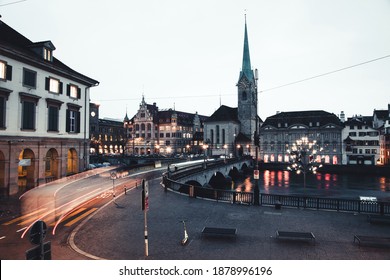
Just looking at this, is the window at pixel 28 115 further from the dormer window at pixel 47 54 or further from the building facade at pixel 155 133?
the building facade at pixel 155 133

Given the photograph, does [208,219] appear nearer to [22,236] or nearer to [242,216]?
[242,216]

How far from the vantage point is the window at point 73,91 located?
32.7m

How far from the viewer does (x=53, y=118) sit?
30109 millimetres

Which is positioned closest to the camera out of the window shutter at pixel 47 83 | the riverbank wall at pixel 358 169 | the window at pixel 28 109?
the window at pixel 28 109

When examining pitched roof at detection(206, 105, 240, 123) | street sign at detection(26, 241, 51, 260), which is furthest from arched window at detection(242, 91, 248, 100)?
street sign at detection(26, 241, 51, 260)

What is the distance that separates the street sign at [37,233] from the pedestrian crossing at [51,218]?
1000 cm

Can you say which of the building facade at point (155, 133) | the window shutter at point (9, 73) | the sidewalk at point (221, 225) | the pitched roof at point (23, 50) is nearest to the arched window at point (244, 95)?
the building facade at point (155, 133)

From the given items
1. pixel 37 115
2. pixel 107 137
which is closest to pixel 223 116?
pixel 107 137

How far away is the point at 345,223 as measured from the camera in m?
15.0

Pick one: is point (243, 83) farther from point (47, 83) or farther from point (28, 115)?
point (28, 115)

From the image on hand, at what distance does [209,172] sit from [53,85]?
28004mm

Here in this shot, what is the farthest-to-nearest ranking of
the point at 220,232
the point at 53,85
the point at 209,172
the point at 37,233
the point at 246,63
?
the point at 246,63 < the point at 209,172 < the point at 53,85 < the point at 220,232 < the point at 37,233

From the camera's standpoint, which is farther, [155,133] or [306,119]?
[155,133]

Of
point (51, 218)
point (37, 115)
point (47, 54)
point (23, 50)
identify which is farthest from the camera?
point (47, 54)
